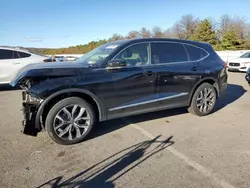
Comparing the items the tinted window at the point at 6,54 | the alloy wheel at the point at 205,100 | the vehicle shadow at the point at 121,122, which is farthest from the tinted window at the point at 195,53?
the tinted window at the point at 6,54

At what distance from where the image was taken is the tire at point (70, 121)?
336cm

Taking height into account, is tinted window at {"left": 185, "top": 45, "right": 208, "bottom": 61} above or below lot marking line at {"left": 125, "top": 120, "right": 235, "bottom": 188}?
above

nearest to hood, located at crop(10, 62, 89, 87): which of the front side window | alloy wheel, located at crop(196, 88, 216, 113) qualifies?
the front side window

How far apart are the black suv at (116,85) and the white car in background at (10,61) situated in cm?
489

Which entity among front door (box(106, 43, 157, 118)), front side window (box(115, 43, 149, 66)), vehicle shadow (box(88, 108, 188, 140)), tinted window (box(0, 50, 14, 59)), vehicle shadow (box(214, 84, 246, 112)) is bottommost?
vehicle shadow (box(88, 108, 188, 140))

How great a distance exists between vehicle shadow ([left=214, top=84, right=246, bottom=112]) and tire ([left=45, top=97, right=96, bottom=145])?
3.57 metres

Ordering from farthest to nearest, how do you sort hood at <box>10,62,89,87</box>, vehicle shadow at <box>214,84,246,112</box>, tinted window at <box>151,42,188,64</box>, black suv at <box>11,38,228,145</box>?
vehicle shadow at <box>214,84,246,112</box>
tinted window at <box>151,42,188,64</box>
black suv at <box>11,38,228,145</box>
hood at <box>10,62,89,87</box>

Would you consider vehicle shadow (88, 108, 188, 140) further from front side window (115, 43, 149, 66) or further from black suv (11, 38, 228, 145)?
front side window (115, 43, 149, 66)

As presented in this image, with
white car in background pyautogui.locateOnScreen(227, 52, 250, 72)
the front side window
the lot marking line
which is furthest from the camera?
white car in background pyautogui.locateOnScreen(227, 52, 250, 72)

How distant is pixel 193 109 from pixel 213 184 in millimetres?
2559

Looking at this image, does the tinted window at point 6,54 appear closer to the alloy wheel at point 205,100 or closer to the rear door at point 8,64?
the rear door at point 8,64

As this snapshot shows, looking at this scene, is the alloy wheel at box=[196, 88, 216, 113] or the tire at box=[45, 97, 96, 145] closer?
the tire at box=[45, 97, 96, 145]

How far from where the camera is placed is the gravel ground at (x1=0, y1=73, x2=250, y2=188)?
101 inches

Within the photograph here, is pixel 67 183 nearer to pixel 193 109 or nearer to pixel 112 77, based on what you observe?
pixel 112 77
